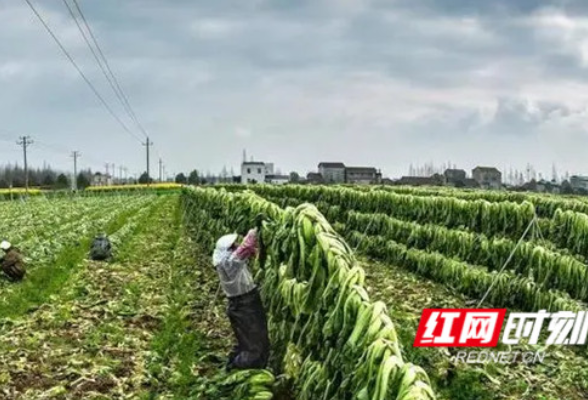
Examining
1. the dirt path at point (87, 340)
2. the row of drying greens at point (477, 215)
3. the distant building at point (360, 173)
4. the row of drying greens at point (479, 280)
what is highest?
the distant building at point (360, 173)

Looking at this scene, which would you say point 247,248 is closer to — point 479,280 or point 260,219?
point 260,219

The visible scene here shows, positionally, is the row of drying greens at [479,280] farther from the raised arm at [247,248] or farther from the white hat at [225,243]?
the white hat at [225,243]

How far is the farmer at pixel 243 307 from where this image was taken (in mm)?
8586

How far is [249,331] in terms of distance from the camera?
8594 millimetres

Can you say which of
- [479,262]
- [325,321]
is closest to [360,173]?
[479,262]

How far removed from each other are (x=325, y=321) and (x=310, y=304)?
0.52 m

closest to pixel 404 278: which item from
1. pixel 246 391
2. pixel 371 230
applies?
pixel 371 230

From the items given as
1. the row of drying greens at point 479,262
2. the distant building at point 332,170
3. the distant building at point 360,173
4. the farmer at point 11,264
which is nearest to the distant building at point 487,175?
the distant building at point 360,173

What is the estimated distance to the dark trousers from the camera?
858cm

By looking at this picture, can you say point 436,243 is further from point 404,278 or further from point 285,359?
point 285,359

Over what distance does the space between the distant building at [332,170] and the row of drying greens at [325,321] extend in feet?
443

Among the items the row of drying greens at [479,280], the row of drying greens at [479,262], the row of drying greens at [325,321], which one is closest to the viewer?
the row of drying greens at [325,321]

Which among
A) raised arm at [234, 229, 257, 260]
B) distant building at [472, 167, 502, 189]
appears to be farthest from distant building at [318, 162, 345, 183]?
raised arm at [234, 229, 257, 260]

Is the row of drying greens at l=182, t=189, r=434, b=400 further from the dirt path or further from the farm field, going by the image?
the dirt path
